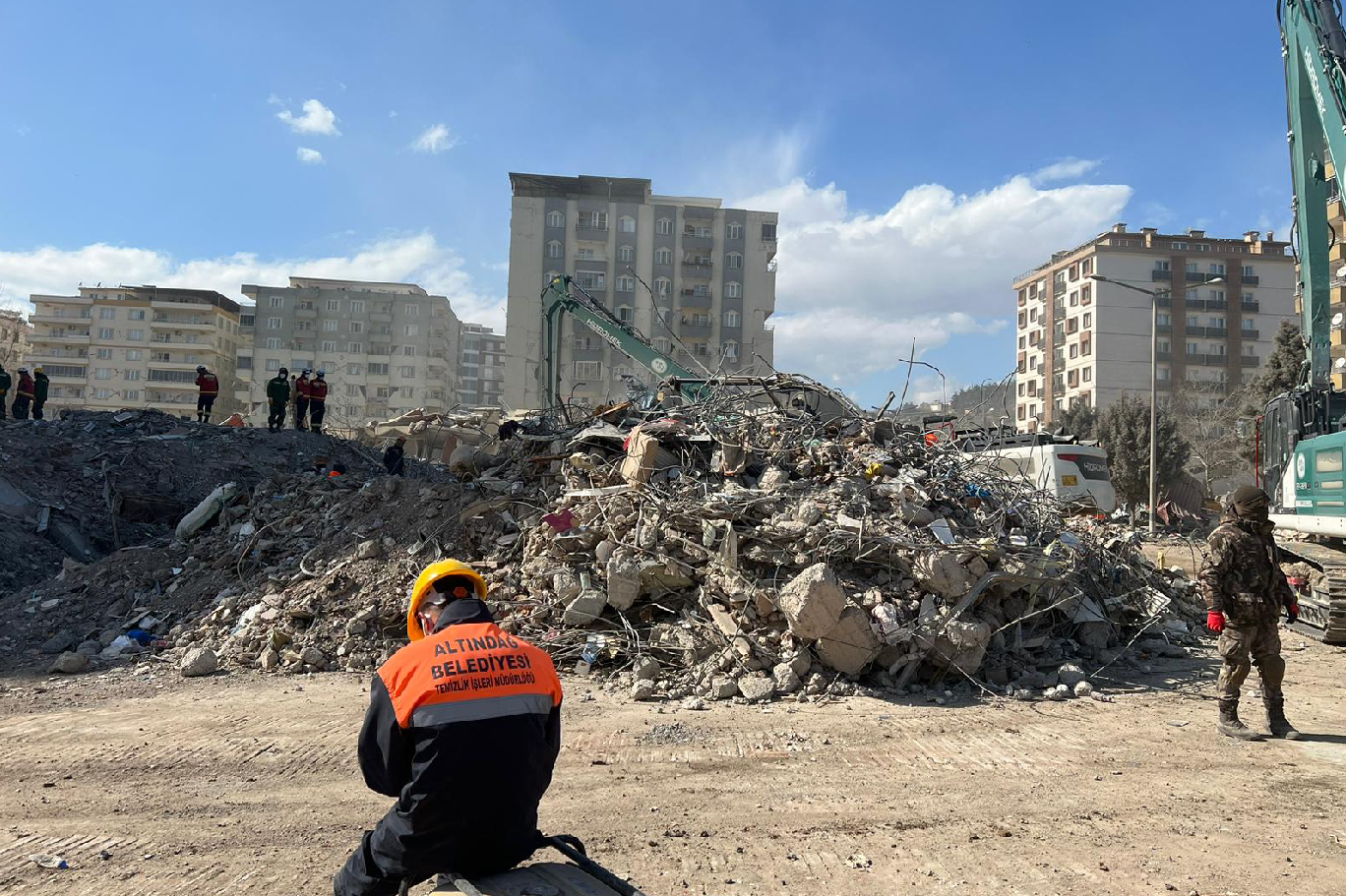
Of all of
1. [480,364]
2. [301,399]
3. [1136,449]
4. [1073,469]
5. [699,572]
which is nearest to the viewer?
[699,572]

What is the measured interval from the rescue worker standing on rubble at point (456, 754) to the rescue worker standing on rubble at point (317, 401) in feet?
57.4

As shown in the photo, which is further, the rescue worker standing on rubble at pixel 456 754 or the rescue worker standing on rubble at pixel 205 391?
A: the rescue worker standing on rubble at pixel 205 391

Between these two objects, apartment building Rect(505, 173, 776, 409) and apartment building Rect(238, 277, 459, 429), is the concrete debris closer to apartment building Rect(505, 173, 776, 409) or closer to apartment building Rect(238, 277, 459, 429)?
apartment building Rect(505, 173, 776, 409)

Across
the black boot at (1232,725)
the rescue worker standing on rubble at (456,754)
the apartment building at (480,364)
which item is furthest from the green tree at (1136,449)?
the apartment building at (480,364)

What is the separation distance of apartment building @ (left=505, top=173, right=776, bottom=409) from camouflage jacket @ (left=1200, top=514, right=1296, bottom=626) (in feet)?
167

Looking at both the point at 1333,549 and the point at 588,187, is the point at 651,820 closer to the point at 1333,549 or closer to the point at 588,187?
the point at 1333,549

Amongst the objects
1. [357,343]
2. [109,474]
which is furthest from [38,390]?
[357,343]

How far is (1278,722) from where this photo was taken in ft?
18.8

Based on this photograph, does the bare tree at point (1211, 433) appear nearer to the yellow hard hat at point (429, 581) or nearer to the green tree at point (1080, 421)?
the green tree at point (1080, 421)

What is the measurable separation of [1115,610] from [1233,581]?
290 centimetres

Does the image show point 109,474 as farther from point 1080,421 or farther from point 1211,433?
point 1080,421

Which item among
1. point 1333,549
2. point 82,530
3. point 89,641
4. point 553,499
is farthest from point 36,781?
point 1333,549

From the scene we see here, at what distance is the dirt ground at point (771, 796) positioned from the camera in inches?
142

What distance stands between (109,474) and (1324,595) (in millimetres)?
16800
